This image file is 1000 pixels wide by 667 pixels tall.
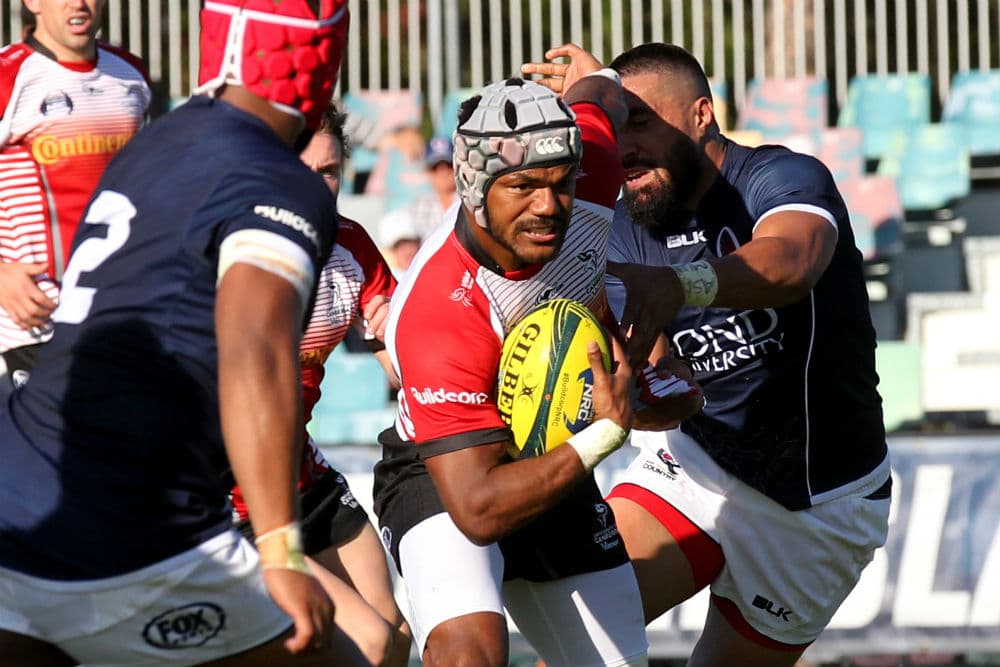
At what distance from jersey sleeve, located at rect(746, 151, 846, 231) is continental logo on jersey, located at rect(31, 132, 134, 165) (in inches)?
108

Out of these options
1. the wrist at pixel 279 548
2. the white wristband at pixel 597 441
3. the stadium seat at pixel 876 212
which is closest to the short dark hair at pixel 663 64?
the white wristband at pixel 597 441

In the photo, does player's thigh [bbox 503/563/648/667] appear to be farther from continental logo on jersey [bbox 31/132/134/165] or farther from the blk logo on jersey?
continental logo on jersey [bbox 31/132/134/165]

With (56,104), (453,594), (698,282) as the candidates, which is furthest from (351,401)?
(698,282)

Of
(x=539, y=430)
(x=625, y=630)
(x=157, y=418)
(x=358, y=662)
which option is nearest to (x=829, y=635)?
(x=625, y=630)

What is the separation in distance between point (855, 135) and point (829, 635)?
16.3ft

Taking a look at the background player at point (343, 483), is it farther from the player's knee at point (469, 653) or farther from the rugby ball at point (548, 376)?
the rugby ball at point (548, 376)

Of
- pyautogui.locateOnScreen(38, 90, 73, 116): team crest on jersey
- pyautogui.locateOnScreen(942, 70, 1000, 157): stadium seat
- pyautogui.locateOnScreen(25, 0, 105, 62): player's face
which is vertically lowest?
pyautogui.locateOnScreen(942, 70, 1000, 157): stadium seat

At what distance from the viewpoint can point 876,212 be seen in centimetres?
1119

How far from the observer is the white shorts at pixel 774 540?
5.78 metres

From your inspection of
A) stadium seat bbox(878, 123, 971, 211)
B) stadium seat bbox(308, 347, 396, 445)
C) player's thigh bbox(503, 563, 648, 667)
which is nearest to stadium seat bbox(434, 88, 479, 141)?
stadium seat bbox(308, 347, 396, 445)

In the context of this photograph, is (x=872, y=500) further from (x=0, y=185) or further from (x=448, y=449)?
(x=0, y=185)

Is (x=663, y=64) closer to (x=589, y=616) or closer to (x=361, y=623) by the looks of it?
(x=589, y=616)

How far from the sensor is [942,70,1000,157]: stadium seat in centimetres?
1184

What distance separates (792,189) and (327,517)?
80.6 inches
